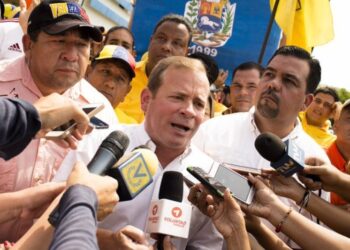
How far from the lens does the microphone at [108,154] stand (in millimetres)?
1326

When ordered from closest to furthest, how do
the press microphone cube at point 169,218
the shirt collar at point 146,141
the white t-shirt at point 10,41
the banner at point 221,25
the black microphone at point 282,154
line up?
the press microphone cube at point 169,218, the black microphone at point 282,154, the shirt collar at point 146,141, the white t-shirt at point 10,41, the banner at point 221,25

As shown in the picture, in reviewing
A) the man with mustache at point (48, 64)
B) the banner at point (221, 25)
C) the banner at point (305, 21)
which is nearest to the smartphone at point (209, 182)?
the man with mustache at point (48, 64)

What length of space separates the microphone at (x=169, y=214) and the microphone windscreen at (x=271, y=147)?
51cm

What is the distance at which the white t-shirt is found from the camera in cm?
329

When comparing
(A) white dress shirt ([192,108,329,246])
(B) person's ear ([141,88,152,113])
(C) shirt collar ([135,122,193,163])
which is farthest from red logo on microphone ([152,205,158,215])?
(A) white dress shirt ([192,108,329,246])

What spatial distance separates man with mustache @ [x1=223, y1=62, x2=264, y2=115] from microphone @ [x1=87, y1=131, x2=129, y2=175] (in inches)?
116

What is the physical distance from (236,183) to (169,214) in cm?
42

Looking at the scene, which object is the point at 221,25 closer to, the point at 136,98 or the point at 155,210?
the point at 136,98

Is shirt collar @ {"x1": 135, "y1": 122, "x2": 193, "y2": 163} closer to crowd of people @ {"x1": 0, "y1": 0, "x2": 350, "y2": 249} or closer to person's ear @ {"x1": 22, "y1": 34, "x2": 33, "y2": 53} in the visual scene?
crowd of people @ {"x1": 0, "y1": 0, "x2": 350, "y2": 249}

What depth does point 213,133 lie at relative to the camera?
2977mm

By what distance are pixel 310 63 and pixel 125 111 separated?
162 cm

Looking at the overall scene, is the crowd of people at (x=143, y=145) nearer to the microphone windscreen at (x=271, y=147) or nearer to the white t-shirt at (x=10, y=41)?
the microphone windscreen at (x=271, y=147)

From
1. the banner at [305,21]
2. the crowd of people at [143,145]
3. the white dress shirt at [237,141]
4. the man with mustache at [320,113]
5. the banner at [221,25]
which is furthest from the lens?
the banner at [221,25]

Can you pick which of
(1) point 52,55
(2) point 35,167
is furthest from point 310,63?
(2) point 35,167
